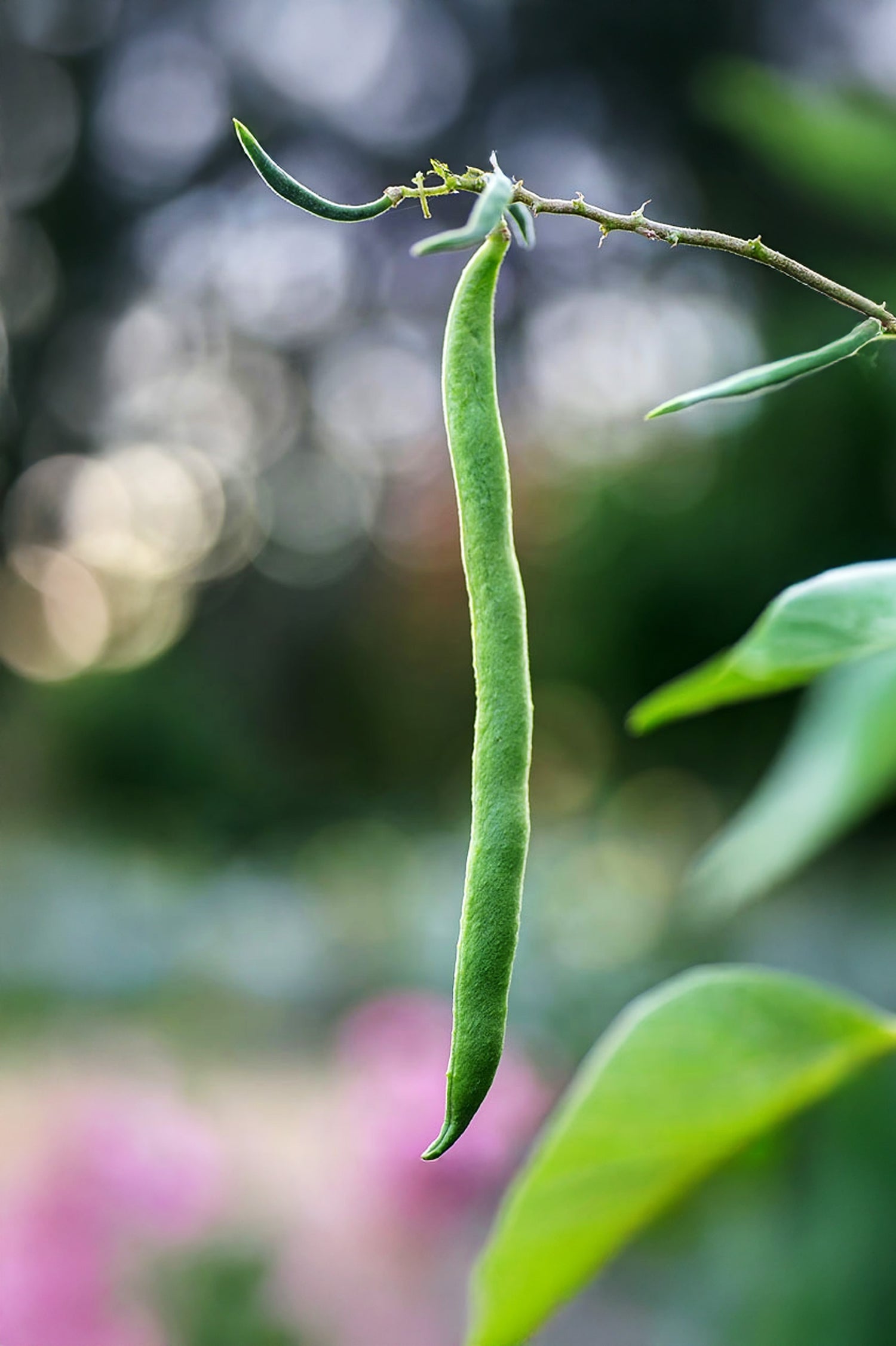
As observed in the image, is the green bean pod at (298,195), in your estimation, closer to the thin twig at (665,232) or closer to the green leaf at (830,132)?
the thin twig at (665,232)

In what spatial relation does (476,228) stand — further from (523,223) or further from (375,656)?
(375,656)

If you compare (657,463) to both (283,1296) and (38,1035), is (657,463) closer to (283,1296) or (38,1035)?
(38,1035)

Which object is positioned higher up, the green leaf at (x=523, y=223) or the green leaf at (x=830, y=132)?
the green leaf at (x=830, y=132)

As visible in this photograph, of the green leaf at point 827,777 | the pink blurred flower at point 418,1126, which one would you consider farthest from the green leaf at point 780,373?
the pink blurred flower at point 418,1126

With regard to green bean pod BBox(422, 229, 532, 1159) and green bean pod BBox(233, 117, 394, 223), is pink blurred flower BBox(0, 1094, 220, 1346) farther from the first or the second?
green bean pod BBox(233, 117, 394, 223)

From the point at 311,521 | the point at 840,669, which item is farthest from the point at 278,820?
the point at 840,669

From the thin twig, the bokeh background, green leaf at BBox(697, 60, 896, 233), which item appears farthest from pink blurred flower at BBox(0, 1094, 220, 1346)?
green leaf at BBox(697, 60, 896, 233)

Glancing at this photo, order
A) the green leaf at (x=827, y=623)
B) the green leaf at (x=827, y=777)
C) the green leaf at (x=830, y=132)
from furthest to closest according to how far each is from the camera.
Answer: the green leaf at (x=830, y=132)
the green leaf at (x=827, y=777)
the green leaf at (x=827, y=623)
